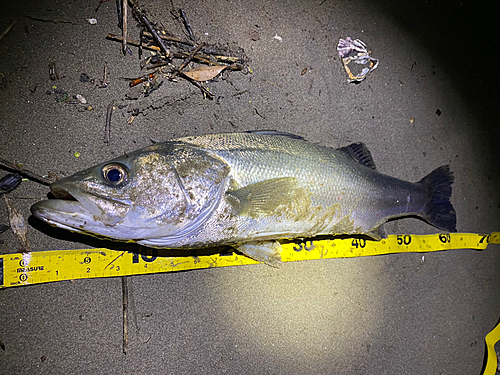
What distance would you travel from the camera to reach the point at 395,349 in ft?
8.48

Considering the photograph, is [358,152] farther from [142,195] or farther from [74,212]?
[74,212]

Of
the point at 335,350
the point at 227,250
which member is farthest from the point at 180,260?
the point at 335,350

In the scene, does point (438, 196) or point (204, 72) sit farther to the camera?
point (438, 196)

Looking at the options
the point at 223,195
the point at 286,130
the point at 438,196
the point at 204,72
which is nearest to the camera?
the point at 223,195

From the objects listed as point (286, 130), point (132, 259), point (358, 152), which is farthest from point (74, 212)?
point (358, 152)

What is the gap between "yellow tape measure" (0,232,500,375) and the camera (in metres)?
1.82

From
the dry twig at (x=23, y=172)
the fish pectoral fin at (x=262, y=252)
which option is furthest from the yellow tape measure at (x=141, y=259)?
the dry twig at (x=23, y=172)

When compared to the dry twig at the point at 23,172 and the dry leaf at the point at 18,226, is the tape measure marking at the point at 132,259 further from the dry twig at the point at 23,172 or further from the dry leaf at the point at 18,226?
the dry twig at the point at 23,172

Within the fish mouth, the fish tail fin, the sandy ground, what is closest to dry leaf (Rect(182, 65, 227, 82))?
the sandy ground

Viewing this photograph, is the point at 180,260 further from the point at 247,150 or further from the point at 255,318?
the point at 247,150

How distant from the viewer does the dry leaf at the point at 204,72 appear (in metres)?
2.19

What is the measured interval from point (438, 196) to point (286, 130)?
1504mm

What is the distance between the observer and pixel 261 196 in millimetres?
1637

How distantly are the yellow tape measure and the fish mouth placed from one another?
62 centimetres
